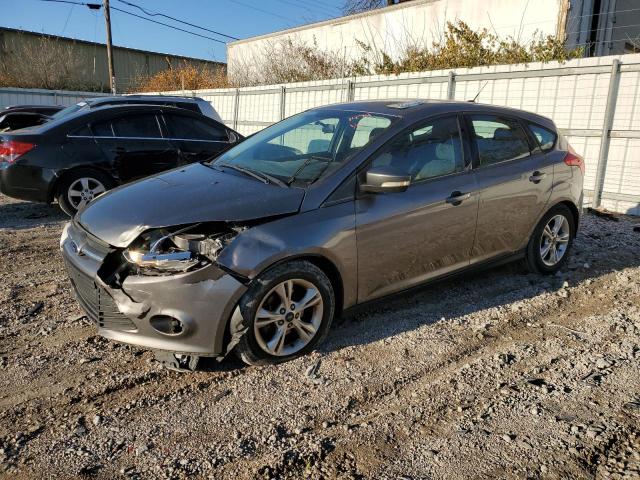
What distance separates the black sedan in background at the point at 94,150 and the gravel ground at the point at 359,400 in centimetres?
284

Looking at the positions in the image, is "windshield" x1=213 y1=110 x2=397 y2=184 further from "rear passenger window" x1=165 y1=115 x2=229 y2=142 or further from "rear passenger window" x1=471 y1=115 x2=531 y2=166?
"rear passenger window" x1=165 y1=115 x2=229 y2=142

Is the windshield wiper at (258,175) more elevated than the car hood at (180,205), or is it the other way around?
the windshield wiper at (258,175)

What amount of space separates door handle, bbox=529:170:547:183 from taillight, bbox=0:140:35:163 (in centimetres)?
618

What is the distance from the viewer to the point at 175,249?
3145 millimetres

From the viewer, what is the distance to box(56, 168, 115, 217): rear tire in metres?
7.05

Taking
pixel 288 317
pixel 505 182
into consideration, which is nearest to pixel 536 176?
pixel 505 182

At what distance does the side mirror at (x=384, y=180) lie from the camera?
353 centimetres

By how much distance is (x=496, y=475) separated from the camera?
2.47 meters

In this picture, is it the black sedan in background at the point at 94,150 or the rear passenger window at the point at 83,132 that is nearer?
the black sedan in background at the point at 94,150

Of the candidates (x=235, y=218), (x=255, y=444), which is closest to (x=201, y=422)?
(x=255, y=444)

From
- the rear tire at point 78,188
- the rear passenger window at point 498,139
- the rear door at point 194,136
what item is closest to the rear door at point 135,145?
the rear door at point 194,136

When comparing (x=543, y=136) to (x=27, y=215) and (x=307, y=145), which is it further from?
(x=27, y=215)

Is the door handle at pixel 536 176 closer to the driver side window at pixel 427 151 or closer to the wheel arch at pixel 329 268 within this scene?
the driver side window at pixel 427 151

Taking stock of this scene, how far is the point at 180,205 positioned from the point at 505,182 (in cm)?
277
